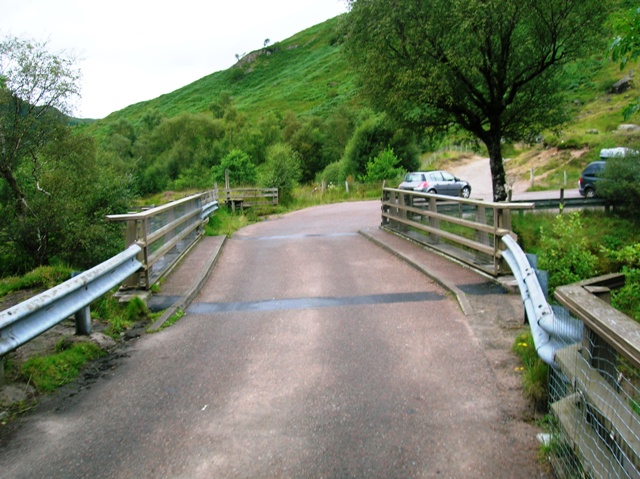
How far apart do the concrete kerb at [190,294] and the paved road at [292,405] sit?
20 cm

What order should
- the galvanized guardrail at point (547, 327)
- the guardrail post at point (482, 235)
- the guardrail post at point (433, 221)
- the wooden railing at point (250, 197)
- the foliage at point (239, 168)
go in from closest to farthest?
the galvanized guardrail at point (547, 327), the guardrail post at point (482, 235), the guardrail post at point (433, 221), the wooden railing at point (250, 197), the foliage at point (239, 168)

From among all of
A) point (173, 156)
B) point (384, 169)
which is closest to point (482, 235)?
point (384, 169)

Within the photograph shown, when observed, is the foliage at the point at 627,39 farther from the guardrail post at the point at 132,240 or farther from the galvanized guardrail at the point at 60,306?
the guardrail post at the point at 132,240

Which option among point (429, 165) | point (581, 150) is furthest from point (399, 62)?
point (429, 165)

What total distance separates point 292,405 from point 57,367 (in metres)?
2.31

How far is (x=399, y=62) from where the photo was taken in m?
18.6

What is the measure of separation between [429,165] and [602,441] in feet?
206

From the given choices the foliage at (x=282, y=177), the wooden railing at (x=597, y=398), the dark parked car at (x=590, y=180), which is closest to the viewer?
the wooden railing at (x=597, y=398)

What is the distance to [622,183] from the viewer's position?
2183cm

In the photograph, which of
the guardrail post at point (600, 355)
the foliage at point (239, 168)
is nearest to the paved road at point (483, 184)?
the foliage at point (239, 168)

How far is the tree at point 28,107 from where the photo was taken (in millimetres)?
18312

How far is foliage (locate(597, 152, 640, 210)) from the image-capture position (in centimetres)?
2155

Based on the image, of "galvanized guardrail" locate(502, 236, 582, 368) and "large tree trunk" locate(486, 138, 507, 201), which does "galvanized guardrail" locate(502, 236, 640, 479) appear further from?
"large tree trunk" locate(486, 138, 507, 201)

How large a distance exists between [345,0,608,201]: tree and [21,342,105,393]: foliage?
14327mm
